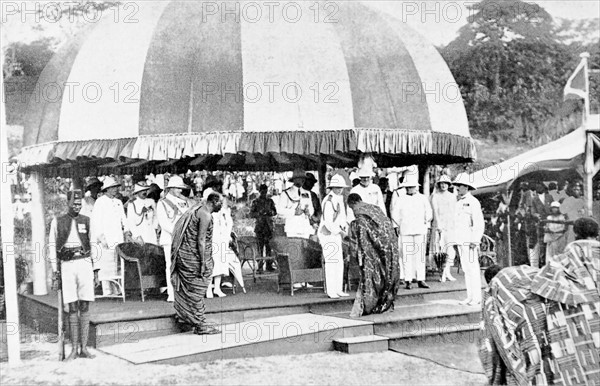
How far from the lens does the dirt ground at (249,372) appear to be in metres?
6.79

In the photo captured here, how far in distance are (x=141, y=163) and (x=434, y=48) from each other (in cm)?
508

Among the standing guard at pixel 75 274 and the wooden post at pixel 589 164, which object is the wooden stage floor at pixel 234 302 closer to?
the standing guard at pixel 75 274

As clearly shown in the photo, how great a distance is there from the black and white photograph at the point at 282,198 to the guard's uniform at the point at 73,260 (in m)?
0.02

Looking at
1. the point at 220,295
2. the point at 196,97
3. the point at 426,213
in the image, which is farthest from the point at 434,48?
the point at 220,295

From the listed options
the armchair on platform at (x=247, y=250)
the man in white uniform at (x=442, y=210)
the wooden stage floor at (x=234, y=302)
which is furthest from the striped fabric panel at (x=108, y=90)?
the man in white uniform at (x=442, y=210)

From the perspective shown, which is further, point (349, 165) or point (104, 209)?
point (349, 165)

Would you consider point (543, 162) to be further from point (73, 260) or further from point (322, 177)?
point (73, 260)

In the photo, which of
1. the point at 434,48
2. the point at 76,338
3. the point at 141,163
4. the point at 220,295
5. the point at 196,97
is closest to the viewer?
the point at 76,338

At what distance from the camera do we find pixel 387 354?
7.90 m

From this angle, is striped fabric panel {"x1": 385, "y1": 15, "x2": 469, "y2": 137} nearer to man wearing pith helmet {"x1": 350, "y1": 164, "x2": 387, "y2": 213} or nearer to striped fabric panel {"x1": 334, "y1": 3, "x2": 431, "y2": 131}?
striped fabric panel {"x1": 334, "y1": 3, "x2": 431, "y2": 131}

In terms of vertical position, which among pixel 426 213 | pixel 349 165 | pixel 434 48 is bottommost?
pixel 426 213

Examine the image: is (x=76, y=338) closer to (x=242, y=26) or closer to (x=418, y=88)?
(x=242, y=26)

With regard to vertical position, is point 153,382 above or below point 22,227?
below

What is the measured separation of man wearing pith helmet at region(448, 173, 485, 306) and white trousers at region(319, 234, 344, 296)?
5.04ft
